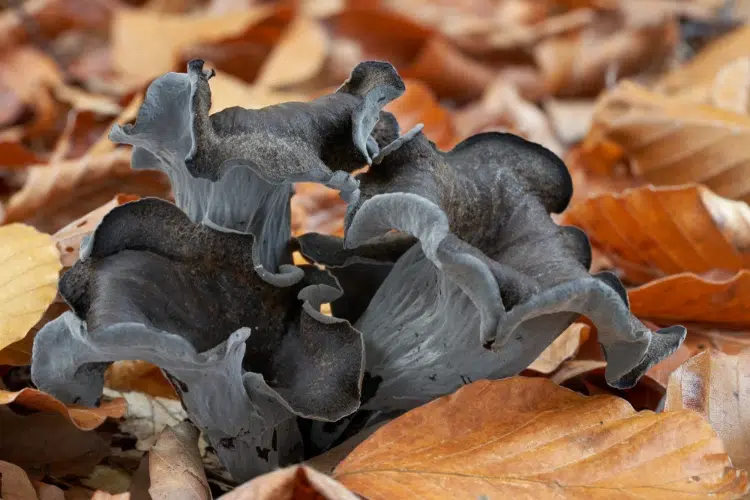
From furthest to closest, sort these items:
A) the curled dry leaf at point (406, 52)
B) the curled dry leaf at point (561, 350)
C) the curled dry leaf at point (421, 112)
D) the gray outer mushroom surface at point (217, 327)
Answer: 1. the curled dry leaf at point (406, 52)
2. the curled dry leaf at point (421, 112)
3. the curled dry leaf at point (561, 350)
4. the gray outer mushroom surface at point (217, 327)

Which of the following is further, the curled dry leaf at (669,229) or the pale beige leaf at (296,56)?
the pale beige leaf at (296,56)

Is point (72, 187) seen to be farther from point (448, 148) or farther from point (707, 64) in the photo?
point (707, 64)

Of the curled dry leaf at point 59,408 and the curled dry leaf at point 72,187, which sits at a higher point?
the curled dry leaf at point 59,408

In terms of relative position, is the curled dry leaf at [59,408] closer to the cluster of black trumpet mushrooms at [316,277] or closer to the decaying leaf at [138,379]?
the cluster of black trumpet mushrooms at [316,277]

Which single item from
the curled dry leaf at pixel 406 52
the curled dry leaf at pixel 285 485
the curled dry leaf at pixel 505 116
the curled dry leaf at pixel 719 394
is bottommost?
the curled dry leaf at pixel 505 116

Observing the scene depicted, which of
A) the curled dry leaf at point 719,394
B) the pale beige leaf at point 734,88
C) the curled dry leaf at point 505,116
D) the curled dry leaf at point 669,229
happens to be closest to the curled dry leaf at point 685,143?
the pale beige leaf at point 734,88

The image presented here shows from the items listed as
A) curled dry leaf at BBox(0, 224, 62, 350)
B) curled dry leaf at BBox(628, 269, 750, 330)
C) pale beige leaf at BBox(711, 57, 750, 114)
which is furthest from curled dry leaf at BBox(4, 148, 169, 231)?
pale beige leaf at BBox(711, 57, 750, 114)

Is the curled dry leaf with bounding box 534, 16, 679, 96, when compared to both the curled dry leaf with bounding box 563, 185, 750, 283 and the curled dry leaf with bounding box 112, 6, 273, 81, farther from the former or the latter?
the curled dry leaf with bounding box 563, 185, 750, 283
